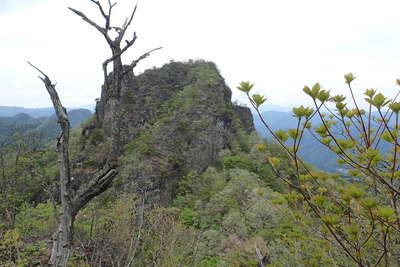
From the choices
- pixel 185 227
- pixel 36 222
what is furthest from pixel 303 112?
pixel 36 222

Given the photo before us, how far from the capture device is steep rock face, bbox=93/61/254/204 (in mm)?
15672

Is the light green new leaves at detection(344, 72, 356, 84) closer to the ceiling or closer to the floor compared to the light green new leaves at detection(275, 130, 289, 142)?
closer to the ceiling

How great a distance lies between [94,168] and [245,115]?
16.2m

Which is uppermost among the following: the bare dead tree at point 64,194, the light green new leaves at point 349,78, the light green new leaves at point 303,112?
the light green new leaves at point 349,78

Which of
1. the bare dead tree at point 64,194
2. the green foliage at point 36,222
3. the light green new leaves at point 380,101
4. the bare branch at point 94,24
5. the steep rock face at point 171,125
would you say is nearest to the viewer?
the light green new leaves at point 380,101

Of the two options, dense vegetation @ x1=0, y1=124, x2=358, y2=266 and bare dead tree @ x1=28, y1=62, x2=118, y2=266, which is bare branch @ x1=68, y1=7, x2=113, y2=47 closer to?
bare dead tree @ x1=28, y1=62, x2=118, y2=266

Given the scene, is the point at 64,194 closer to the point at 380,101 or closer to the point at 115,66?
the point at 115,66

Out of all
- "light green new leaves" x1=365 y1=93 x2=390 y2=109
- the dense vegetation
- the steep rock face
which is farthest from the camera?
the steep rock face

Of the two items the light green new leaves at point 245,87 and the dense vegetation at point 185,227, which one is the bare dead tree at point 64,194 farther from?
the light green new leaves at point 245,87

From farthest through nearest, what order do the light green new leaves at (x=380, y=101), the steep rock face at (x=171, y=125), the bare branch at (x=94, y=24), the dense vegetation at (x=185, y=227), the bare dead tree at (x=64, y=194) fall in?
the steep rock face at (x=171, y=125)
the dense vegetation at (x=185, y=227)
the bare branch at (x=94, y=24)
the bare dead tree at (x=64, y=194)
the light green new leaves at (x=380, y=101)

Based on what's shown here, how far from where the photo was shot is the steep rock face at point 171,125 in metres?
15.7

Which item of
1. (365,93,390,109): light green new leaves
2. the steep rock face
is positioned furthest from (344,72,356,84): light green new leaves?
the steep rock face

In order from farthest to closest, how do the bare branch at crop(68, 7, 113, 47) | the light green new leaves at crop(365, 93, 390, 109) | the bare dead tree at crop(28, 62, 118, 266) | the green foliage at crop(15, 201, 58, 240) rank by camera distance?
the green foliage at crop(15, 201, 58, 240) → the bare branch at crop(68, 7, 113, 47) → the bare dead tree at crop(28, 62, 118, 266) → the light green new leaves at crop(365, 93, 390, 109)

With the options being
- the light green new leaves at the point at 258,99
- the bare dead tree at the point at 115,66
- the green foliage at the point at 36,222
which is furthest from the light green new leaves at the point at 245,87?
the green foliage at the point at 36,222
